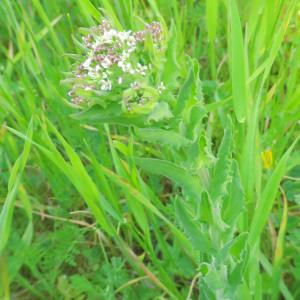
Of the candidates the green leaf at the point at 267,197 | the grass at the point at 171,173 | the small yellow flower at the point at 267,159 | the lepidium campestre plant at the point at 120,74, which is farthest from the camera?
the small yellow flower at the point at 267,159

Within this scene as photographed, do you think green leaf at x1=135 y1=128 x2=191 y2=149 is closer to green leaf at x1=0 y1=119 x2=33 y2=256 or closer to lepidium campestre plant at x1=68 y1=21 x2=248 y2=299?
lepidium campestre plant at x1=68 y1=21 x2=248 y2=299

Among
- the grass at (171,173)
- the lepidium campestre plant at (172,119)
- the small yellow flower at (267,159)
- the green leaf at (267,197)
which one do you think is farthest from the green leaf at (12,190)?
the small yellow flower at (267,159)

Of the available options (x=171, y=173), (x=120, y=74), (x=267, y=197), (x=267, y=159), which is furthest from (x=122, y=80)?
(x=267, y=159)

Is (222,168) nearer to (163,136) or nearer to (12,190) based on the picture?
(163,136)

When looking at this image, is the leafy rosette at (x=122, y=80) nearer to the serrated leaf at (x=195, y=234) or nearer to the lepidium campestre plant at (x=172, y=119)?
the lepidium campestre plant at (x=172, y=119)

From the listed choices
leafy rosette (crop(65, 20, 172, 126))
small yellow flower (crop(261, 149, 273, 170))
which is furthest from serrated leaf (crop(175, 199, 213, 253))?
small yellow flower (crop(261, 149, 273, 170))

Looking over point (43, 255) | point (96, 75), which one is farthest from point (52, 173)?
point (96, 75)
